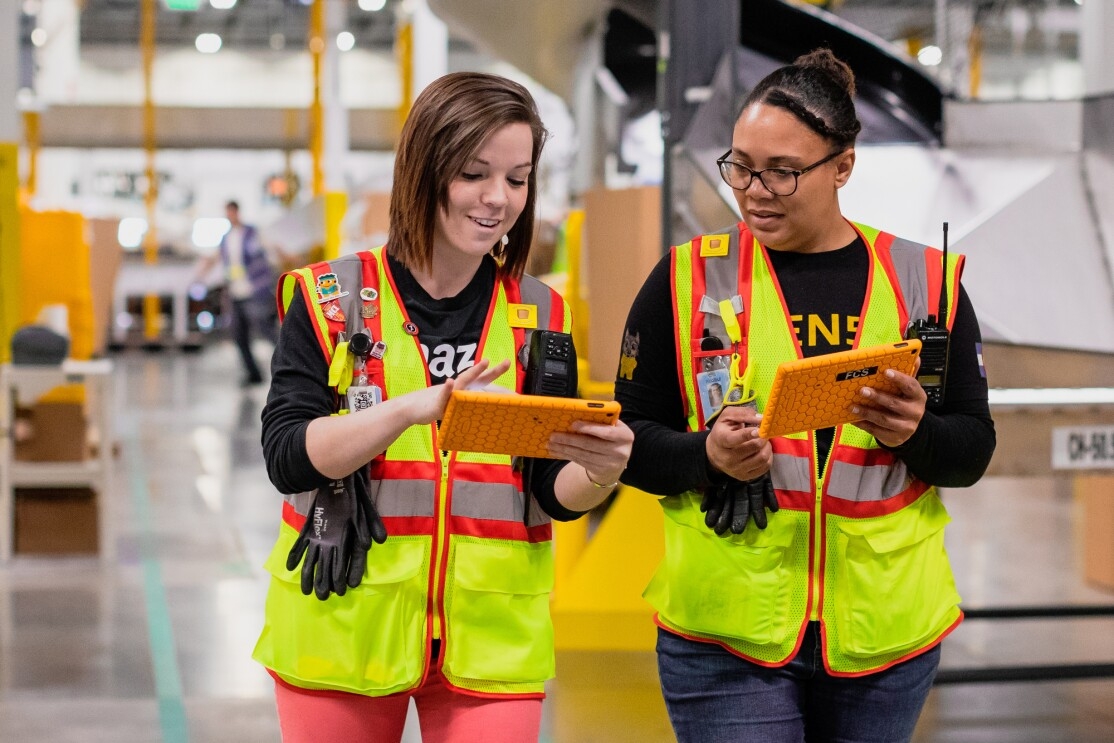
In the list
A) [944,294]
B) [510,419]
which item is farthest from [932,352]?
[510,419]

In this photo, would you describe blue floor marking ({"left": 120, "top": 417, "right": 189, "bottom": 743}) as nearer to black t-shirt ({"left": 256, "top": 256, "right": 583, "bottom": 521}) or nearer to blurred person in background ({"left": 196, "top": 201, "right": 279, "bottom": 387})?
black t-shirt ({"left": 256, "top": 256, "right": 583, "bottom": 521})

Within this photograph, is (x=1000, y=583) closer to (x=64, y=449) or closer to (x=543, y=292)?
(x=64, y=449)

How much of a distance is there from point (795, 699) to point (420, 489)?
2.09ft

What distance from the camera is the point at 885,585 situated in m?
1.92

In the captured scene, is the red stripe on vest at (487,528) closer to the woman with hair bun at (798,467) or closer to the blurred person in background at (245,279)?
the woman with hair bun at (798,467)

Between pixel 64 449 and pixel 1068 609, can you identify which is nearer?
pixel 1068 609

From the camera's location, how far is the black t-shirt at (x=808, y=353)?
192 centimetres

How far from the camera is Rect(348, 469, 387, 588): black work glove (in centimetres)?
180

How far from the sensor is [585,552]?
5.28 m

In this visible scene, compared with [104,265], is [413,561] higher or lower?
lower

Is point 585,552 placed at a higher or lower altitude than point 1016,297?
lower

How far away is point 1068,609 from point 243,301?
12089 millimetres

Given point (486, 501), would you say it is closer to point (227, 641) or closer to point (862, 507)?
point (862, 507)

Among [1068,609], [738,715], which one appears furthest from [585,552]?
[738,715]
